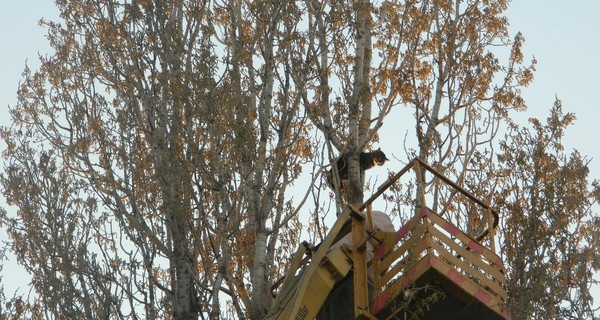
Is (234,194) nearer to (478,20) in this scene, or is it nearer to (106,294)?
(106,294)

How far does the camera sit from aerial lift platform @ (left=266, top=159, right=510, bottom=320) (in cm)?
934

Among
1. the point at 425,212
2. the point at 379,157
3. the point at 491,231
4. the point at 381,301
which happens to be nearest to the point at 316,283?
the point at 381,301

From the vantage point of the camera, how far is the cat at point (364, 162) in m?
12.9

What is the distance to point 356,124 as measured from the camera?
13.6 m

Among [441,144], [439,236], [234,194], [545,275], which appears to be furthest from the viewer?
[441,144]

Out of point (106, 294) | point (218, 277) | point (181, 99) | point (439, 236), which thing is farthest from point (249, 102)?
point (439, 236)

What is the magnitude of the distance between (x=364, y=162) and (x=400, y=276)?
3.92m

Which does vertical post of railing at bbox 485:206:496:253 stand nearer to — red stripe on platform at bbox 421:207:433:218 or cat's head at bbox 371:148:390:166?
red stripe on platform at bbox 421:207:433:218

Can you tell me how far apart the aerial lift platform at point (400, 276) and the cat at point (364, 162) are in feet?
8.54

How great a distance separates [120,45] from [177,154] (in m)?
3.01

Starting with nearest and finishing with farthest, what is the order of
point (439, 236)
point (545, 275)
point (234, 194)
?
1. point (439, 236)
2. point (545, 275)
3. point (234, 194)

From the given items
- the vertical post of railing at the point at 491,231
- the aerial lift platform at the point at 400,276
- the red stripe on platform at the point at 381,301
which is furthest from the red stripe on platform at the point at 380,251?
the vertical post of railing at the point at 491,231

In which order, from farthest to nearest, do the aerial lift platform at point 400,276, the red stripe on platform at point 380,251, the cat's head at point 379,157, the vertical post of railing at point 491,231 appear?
the cat's head at point 379,157 → the vertical post of railing at point 491,231 → the red stripe on platform at point 380,251 → the aerial lift platform at point 400,276

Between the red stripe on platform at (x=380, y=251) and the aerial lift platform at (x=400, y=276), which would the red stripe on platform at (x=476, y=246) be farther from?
the red stripe on platform at (x=380, y=251)
